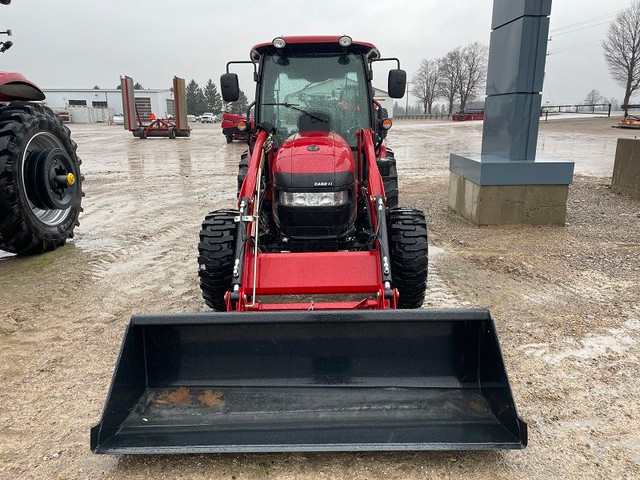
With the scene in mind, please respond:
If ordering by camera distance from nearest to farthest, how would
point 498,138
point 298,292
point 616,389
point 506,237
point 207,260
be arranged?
point 616,389, point 298,292, point 207,260, point 506,237, point 498,138

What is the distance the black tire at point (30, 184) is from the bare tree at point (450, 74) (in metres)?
71.3

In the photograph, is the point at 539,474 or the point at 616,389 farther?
the point at 616,389

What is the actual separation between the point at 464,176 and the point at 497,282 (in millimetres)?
2883

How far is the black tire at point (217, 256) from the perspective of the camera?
381 centimetres

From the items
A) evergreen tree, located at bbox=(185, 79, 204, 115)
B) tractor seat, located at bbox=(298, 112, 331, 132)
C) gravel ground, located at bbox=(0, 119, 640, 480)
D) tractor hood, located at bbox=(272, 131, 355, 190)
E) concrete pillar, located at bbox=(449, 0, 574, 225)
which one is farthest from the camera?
evergreen tree, located at bbox=(185, 79, 204, 115)

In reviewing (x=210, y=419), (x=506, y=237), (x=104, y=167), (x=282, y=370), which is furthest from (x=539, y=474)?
(x=104, y=167)

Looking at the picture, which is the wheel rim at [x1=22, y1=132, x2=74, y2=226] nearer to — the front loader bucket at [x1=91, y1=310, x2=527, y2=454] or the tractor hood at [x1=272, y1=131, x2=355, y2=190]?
the tractor hood at [x1=272, y1=131, x2=355, y2=190]

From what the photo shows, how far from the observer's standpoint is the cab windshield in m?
4.97

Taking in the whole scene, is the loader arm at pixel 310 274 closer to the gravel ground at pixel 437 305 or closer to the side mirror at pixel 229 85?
the gravel ground at pixel 437 305

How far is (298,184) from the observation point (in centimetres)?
401

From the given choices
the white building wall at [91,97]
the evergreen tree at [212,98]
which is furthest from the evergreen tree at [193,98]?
the white building wall at [91,97]

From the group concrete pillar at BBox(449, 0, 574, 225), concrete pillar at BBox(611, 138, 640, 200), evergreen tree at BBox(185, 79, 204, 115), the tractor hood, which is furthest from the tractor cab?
evergreen tree at BBox(185, 79, 204, 115)

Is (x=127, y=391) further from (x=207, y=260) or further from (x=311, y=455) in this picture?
(x=207, y=260)

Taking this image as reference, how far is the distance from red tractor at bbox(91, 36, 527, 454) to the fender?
3378mm
